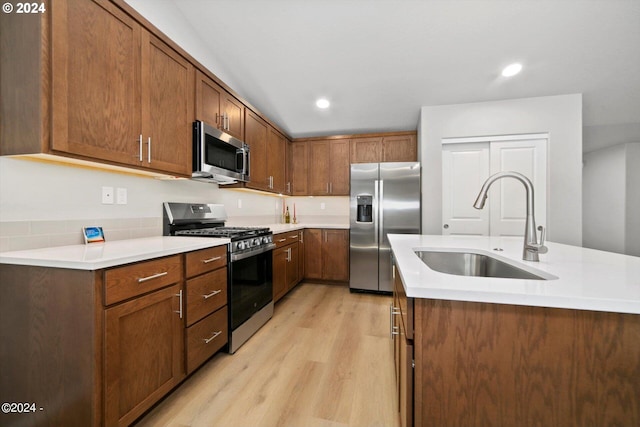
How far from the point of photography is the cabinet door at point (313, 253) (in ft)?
12.4

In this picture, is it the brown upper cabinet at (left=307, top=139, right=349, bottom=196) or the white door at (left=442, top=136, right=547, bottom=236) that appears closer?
the white door at (left=442, top=136, right=547, bottom=236)

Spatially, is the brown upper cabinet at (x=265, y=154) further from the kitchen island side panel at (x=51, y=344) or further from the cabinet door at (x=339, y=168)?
the kitchen island side panel at (x=51, y=344)

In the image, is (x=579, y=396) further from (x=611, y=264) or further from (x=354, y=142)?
(x=354, y=142)

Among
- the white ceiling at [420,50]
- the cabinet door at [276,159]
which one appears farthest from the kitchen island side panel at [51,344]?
the cabinet door at [276,159]

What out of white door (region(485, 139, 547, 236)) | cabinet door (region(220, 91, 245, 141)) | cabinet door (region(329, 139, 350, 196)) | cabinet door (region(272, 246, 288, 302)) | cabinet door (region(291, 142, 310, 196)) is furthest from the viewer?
cabinet door (region(291, 142, 310, 196))

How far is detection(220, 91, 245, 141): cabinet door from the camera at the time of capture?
7.88 ft

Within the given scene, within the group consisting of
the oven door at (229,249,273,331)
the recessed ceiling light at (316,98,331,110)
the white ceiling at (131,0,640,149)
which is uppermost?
the white ceiling at (131,0,640,149)

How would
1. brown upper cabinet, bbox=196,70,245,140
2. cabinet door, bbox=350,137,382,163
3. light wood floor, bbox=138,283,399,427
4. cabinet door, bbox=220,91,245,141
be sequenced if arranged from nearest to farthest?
light wood floor, bbox=138,283,399,427 → brown upper cabinet, bbox=196,70,245,140 → cabinet door, bbox=220,91,245,141 → cabinet door, bbox=350,137,382,163

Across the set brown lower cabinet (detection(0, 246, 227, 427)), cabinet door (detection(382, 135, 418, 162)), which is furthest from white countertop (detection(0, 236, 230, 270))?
cabinet door (detection(382, 135, 418, 162))

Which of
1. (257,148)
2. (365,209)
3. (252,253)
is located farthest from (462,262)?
(257,148)

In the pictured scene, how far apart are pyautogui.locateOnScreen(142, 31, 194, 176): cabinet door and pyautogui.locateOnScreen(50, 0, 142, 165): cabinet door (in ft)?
0.20

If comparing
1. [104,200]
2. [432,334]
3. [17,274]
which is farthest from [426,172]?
[17,274]

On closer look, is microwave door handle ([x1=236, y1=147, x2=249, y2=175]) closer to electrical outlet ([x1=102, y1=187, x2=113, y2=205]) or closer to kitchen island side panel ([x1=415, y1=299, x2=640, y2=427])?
electrical outlet ([x1=102, y1=187, x2=113, y2=205])

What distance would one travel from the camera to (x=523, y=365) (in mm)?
711
